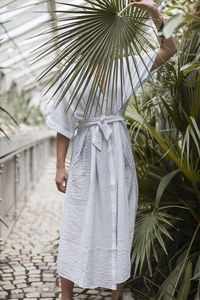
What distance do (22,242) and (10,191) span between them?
55 cm

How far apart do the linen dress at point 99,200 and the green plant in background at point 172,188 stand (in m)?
0.15

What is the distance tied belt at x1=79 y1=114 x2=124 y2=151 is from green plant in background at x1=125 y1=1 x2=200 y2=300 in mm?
260

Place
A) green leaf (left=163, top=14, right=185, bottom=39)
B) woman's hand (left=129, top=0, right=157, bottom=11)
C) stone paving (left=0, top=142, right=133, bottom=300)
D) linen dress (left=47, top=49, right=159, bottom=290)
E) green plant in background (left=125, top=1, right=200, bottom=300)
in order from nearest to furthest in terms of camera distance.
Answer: green leaf (left=163, top=14, right=185, bottom=39)
woman's hand (left=129, top=0, right=157, bottom=11)
linen dress (left=47, top=49, right=159, bottom=290)
green plant in background (left=125, top=1, right=200, bottom=300)
stone paving (left=0, top=142, right=133, bottom=300)

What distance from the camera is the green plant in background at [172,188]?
2141 mm

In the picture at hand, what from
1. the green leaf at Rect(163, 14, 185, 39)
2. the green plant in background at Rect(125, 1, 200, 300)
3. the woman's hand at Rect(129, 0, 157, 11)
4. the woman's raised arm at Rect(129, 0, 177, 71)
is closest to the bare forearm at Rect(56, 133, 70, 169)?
the green plant in background at Rect(125, 1, 200, 300)

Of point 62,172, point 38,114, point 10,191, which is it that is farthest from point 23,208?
point 38,114

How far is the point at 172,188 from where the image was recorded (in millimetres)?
2496

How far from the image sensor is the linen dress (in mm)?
2020

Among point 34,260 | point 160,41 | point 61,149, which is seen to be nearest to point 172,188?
point 61,149

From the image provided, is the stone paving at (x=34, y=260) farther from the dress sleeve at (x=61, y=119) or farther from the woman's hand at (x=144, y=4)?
the woman's hand at (x=144, y=4)

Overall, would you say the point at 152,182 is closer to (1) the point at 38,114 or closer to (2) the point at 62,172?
(2) the point at 62,172

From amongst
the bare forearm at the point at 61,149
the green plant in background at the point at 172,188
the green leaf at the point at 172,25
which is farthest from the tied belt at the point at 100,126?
the green leaf at the point at 172,25

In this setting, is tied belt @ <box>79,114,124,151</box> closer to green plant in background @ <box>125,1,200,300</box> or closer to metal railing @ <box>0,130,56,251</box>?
green plant in background @ <box>125,1,200,300</box>

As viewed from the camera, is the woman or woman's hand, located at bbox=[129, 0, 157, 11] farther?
the woman
